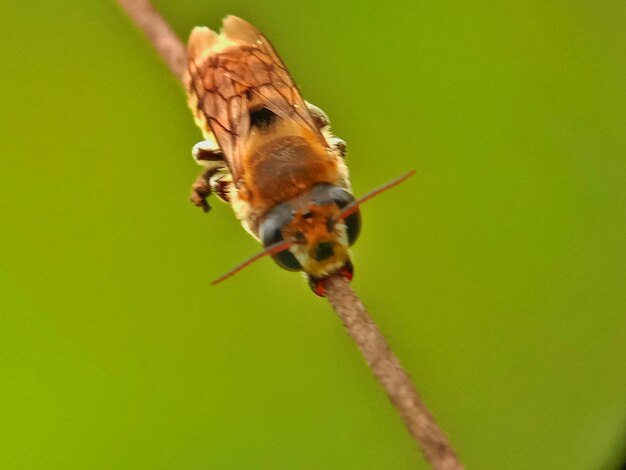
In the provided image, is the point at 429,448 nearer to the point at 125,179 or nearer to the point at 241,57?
the point at 241,57

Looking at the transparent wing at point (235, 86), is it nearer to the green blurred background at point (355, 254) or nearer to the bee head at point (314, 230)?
the bee head at point (314, 230)

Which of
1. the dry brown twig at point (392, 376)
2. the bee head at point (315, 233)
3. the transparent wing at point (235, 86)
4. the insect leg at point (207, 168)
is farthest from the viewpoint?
the insect leg at point (207, 168)

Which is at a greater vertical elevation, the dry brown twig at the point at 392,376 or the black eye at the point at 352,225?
the black eye at the point at 352,225

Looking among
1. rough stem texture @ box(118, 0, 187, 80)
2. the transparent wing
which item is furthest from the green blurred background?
the transparent wing

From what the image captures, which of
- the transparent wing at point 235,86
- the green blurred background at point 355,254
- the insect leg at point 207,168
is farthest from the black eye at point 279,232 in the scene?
the green blurred background at point 355,254

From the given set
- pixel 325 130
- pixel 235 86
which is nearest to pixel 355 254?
pixel 325 130

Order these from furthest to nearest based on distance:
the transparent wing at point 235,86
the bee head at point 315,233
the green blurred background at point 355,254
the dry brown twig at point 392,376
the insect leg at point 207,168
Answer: the green blurred background at point 355,254 → the insect leg at point 207,168 → the transparent wing at point 235,86 → the bee head at point 315,233 → the dry brown twig at point 392,376
